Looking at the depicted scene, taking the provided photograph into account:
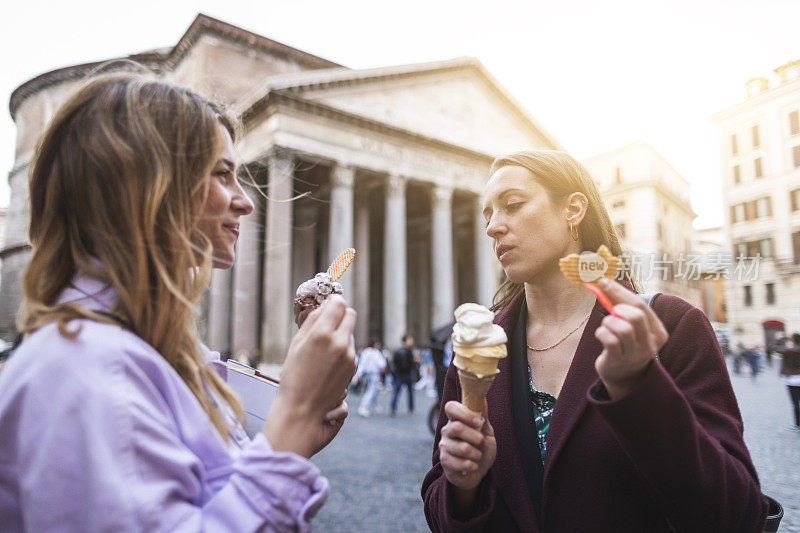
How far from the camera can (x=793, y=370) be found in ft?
31.9

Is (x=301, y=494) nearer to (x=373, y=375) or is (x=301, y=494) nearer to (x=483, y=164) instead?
(x=373, y=375)

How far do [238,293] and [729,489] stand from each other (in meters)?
20.8

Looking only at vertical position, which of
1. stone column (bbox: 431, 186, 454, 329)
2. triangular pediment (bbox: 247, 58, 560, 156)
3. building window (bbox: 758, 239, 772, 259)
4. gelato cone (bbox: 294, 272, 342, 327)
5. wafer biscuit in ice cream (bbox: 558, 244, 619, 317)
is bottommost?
gelato cone (bbox: 294, 272, 342, 327)

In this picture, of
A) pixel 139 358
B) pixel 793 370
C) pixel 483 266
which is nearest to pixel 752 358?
pixel 483 266

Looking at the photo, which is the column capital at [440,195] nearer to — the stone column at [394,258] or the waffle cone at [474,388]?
the stone column at [394,258]

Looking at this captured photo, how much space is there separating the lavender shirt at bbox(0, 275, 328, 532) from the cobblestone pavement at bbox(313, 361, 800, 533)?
4.17m

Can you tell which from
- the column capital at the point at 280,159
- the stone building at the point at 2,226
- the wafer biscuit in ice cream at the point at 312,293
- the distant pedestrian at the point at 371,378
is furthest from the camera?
the stone building at the point at 2,226

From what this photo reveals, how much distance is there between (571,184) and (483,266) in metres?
24.5

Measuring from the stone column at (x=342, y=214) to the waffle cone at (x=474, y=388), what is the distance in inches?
757

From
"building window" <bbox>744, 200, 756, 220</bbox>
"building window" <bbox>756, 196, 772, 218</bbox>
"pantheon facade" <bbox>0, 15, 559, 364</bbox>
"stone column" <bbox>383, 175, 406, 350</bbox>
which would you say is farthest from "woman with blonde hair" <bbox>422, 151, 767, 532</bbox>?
"stone column" <bbox>383, 175, 406, 350</bbox>

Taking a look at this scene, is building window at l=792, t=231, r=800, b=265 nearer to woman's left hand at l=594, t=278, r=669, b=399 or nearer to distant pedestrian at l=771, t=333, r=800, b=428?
distant pedestrian at l=771, t=333, r=800, b=428

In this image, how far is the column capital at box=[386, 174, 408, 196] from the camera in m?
23.1

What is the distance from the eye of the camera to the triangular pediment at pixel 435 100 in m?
21.0

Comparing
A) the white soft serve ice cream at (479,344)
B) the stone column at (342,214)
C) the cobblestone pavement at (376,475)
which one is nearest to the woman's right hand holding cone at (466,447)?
the white soft serve ice cream at (479,344)
